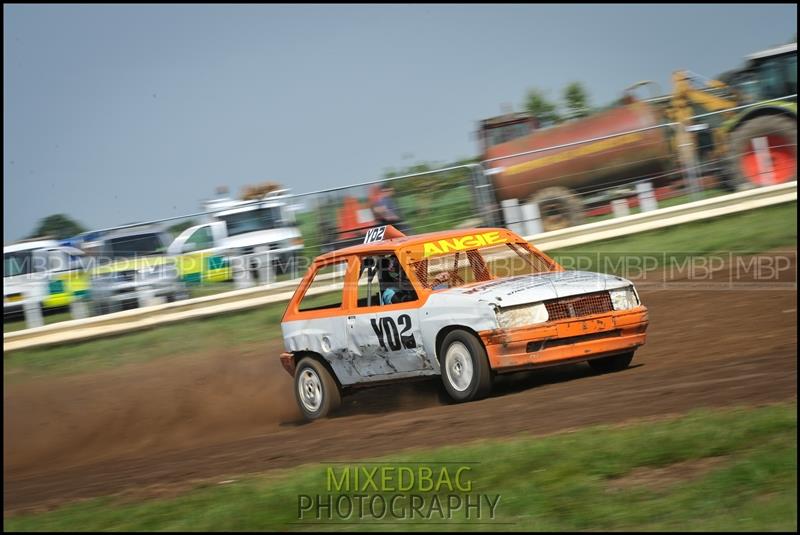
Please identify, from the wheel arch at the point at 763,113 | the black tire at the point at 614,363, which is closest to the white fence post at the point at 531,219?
the wheel arch at the point at 763,113

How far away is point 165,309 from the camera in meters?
15.5

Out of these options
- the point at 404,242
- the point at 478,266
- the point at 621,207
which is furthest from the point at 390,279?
the point at 621,207

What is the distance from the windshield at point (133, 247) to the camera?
49.6ft

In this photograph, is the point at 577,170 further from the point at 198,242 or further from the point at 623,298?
the point at 623,298

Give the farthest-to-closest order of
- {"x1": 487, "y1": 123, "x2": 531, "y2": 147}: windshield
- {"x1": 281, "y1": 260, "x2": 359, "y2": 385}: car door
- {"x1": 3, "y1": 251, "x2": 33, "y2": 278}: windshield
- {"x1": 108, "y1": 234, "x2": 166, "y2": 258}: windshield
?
{"x1": 487, "y1": 123, "x2": 531, "y2": 147}: windshield
{"x1": 3, "y1": 251, "x2": 33, "y2": 278}: windshield
{"x1": 108, "y1": 234, "x2": 166, "y2": 258}: windshield
{"x1": 281, "y1": 260, "x2": 359, "y2": 385}: car door

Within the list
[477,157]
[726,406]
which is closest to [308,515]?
[726,406]

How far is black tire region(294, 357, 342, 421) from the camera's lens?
922 centimetres

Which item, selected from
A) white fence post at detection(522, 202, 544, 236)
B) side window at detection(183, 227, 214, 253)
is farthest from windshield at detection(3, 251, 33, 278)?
white fence post at detection(522, 202, 544, 236)

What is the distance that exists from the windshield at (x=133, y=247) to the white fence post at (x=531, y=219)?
18.6 ft

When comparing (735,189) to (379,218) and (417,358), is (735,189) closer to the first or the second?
(379,218)

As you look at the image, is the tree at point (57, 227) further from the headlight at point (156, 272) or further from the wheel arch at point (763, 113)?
the wheel arch at point (763, 113)

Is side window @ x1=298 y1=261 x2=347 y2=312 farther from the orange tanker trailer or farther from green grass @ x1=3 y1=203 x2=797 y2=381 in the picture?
the orange tanker trailer

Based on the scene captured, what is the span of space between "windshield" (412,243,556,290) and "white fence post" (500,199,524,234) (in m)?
5.88

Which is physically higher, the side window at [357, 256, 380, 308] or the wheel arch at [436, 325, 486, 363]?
the side window at [357, 256, 380, 308]
